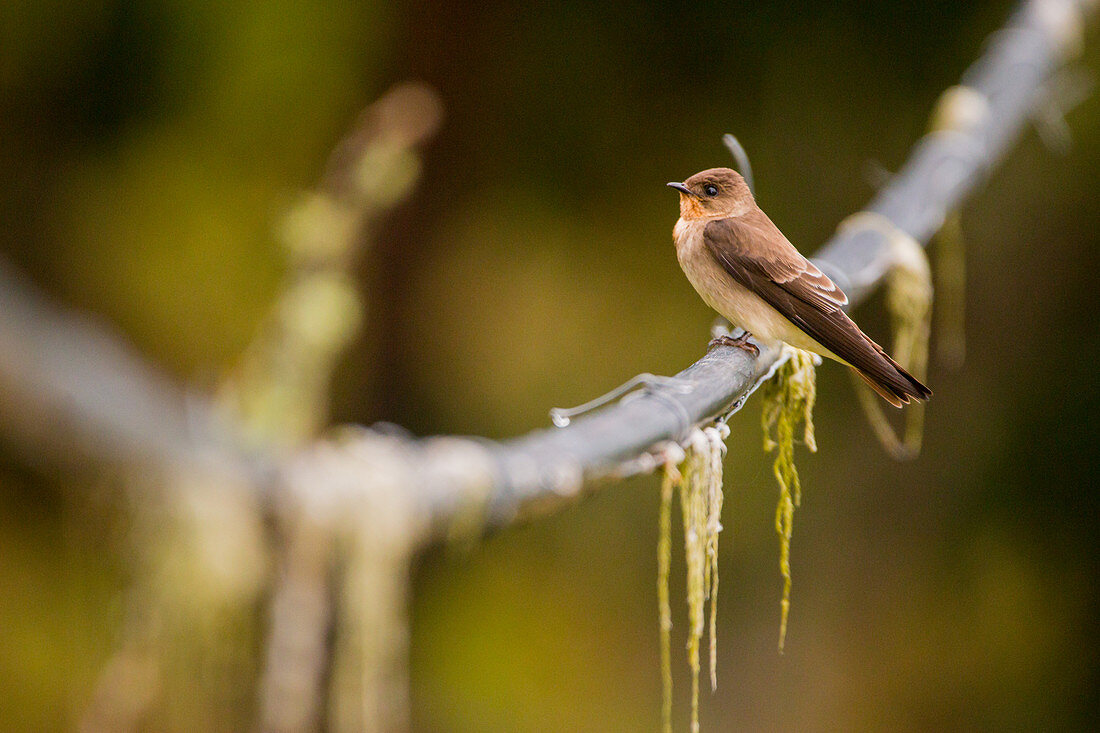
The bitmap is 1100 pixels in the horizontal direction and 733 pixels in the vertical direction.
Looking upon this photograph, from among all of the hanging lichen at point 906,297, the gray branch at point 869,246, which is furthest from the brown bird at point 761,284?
the hanging lichen at point 906,297

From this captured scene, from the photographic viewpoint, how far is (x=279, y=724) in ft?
3.99

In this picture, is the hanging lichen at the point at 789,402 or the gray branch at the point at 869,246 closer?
the gray branch at the point at 869,246

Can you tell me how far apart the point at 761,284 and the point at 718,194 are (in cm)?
45

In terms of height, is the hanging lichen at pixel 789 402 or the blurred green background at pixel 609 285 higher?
the blurred green background at pixel 609 285

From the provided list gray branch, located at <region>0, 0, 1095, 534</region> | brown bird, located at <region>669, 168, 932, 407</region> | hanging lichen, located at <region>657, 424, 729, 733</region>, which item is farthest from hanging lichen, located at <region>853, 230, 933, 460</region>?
hanging lichen, located at <region>657, 424, 729, 733</region>

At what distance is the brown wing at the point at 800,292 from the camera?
212cm

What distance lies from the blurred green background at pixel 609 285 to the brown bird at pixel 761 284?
161 cm

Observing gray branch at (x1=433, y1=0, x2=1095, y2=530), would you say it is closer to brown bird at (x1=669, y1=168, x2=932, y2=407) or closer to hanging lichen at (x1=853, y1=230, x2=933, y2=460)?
hanging lichen at (x1=853, y1=230, x2=933, y2=460)

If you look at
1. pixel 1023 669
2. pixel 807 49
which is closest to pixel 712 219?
pixel 807 49

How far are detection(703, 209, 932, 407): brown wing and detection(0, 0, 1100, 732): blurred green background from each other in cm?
173

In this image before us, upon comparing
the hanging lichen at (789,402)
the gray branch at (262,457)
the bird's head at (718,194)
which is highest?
the bird's head at (718,194)

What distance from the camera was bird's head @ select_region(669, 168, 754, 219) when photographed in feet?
8.89

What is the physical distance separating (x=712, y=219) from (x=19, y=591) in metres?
2.40

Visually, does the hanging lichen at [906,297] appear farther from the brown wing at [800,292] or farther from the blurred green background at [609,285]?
the blurred green background at [609,285]
